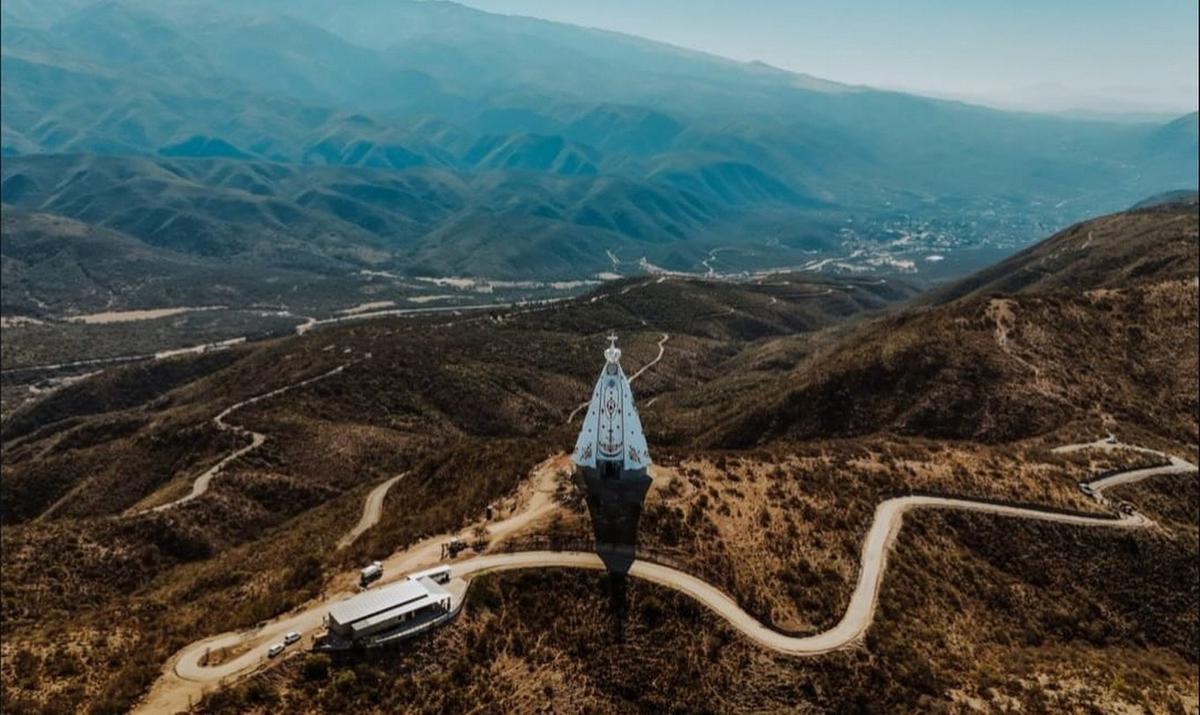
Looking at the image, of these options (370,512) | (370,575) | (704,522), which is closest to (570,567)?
(704,522)

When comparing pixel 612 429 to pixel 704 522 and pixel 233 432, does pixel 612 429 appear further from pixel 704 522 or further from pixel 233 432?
pixel 233 432

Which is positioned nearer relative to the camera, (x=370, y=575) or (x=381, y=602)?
(x=381, y=602)

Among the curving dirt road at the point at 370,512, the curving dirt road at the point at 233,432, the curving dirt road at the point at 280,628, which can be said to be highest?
the curving dirt road at the point at 280,628

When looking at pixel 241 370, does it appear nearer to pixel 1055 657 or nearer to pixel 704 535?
pixel 704 535

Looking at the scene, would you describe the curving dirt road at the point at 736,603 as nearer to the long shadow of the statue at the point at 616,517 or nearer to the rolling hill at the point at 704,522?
the rolling hill at the point at 704,522

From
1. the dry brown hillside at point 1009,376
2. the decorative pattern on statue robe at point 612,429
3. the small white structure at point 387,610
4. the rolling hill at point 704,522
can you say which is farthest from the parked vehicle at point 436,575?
the dry brown hillside at point 1009,376
